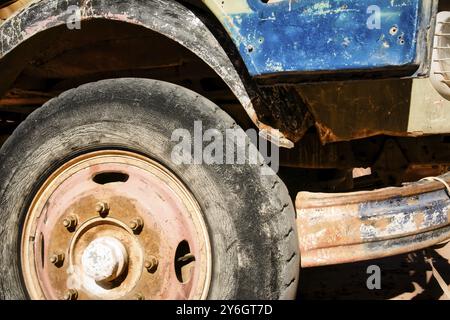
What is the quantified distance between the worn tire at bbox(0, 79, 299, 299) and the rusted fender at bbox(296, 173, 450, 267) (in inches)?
3.2

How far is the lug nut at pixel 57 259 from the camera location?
7.80ft

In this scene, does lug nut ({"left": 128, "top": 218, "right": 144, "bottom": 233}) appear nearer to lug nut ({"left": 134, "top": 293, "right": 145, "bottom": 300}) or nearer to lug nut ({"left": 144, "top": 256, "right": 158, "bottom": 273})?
lug nut ({"left": 144, "top": 256, "right": 158, "bottom": 273})

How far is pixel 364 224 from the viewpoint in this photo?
2104mm

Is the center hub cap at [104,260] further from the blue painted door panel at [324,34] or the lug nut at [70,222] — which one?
the blue painted door panel at [324,34]

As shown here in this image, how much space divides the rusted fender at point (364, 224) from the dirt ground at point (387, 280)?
1.61m

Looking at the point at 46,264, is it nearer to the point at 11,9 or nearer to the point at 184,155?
the point at 184,155

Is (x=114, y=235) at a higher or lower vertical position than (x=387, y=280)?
→ higher

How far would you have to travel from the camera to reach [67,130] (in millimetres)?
2365

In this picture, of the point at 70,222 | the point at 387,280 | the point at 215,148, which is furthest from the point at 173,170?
the point at 387,280

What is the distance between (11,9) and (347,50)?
5.13 ft

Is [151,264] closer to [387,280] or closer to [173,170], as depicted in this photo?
[173,170]

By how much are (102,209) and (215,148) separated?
Result: 563 mm

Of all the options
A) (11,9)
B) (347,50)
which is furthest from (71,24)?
(347,50)

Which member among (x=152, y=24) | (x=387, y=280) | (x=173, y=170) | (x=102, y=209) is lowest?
(x=387, y=280)
